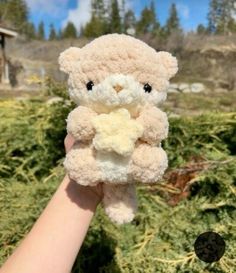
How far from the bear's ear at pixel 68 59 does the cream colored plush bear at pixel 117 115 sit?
0.04 ft

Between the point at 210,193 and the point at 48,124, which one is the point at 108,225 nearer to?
the point at 210,193

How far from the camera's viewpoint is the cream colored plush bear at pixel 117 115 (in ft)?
2.90

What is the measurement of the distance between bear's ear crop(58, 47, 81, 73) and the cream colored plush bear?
1 cm

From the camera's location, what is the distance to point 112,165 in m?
0.90

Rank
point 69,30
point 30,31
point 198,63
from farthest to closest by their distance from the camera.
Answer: point 69,30
point 30,31
point 198,63

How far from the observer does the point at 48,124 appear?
8.52ft

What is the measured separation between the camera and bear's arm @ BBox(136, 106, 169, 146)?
906 millimetres

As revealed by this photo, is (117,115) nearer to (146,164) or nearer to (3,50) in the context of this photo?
(146,164)

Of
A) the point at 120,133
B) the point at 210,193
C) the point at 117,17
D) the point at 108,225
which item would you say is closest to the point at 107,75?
the point at 120,133

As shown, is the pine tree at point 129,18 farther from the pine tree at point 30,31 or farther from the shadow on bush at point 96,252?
the shadow on bush at point 96,252

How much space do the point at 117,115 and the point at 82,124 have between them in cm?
6

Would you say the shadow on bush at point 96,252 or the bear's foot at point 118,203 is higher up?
the bear's foot at point 118,203

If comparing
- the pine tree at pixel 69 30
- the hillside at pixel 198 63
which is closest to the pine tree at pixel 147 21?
the pine tree at pixel 69 30

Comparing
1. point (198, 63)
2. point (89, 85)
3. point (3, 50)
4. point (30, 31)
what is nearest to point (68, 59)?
point (89, 85)
